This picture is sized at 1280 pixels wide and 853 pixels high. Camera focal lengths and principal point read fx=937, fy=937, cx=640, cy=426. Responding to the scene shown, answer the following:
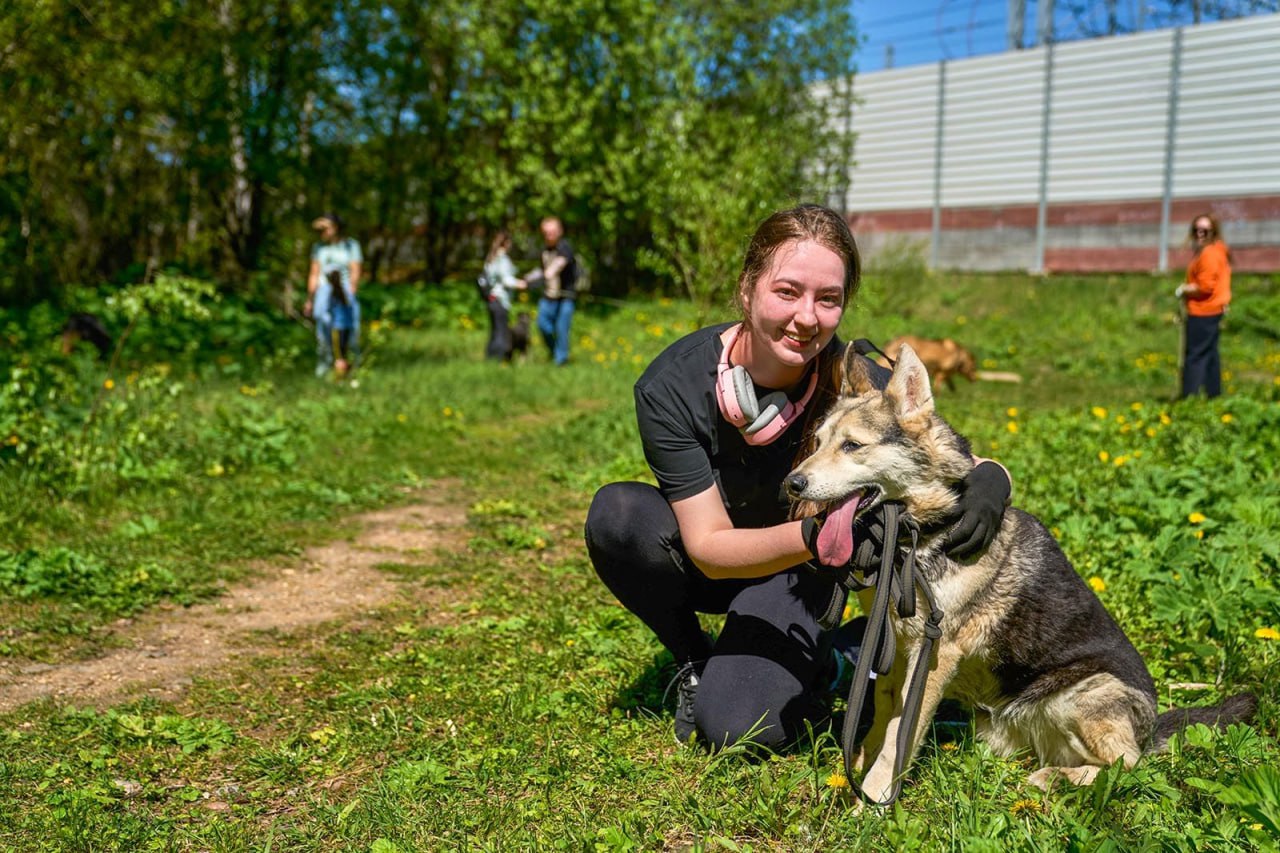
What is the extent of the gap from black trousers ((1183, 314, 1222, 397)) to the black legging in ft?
27.2

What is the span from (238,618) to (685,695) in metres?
2.37

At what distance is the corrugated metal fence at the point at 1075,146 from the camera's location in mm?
16938

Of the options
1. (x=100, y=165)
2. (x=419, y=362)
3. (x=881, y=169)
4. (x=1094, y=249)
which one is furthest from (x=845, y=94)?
(x=100, y=165)

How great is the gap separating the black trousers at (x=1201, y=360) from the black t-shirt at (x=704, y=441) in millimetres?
8304

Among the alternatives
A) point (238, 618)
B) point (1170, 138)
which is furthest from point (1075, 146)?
point (238, 618)

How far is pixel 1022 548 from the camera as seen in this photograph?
288 centimetres

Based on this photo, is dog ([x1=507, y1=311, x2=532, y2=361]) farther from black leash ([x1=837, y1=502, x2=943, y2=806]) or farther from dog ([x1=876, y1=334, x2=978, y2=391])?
black leash ([x1=837, y1=502, x2=943, y2=806])

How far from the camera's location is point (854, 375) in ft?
9.25

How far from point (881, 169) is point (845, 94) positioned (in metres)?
1.91

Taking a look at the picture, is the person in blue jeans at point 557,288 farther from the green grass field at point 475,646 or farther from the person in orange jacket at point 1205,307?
the person in orange jacket at point 1205,307

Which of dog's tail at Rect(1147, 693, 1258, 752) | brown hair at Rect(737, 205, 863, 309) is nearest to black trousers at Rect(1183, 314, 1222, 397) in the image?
dog's tail at Rect(1147, 693, 1258, 752)

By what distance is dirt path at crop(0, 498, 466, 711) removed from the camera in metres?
3.64

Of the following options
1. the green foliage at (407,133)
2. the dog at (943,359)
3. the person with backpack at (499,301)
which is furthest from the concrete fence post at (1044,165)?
the person with backpack at (499,301)

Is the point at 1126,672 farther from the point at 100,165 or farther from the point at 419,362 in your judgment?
the point at 100,165
